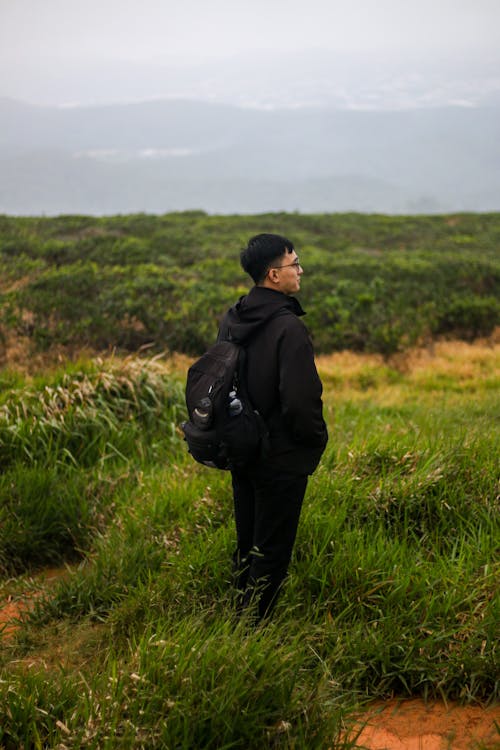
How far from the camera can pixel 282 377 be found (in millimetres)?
3275

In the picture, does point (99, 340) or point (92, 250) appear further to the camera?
point (92, 250)

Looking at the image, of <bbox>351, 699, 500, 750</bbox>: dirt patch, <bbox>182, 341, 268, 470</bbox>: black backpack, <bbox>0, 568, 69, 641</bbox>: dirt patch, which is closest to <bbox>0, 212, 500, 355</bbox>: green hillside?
<bbox>0, 568, 69, 641</bbox>: dirt patch

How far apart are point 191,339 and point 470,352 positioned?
17.9ft

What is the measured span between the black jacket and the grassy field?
2.84 ft

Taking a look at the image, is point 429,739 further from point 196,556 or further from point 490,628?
point 196,556

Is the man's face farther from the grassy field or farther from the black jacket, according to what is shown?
the grassy field

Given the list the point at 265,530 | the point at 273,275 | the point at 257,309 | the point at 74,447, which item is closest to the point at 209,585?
the point at 265,530

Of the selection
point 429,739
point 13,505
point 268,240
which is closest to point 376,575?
point 429,739

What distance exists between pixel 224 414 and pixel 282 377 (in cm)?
34

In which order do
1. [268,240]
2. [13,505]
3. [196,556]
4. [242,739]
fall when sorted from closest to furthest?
[242,739], [268,240], [196,556], [13,505]

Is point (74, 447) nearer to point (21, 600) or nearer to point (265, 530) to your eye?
point (21, 600)

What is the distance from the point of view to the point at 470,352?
1302 centimetres

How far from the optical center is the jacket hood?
11.1 feet

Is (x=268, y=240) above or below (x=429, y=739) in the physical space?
above
